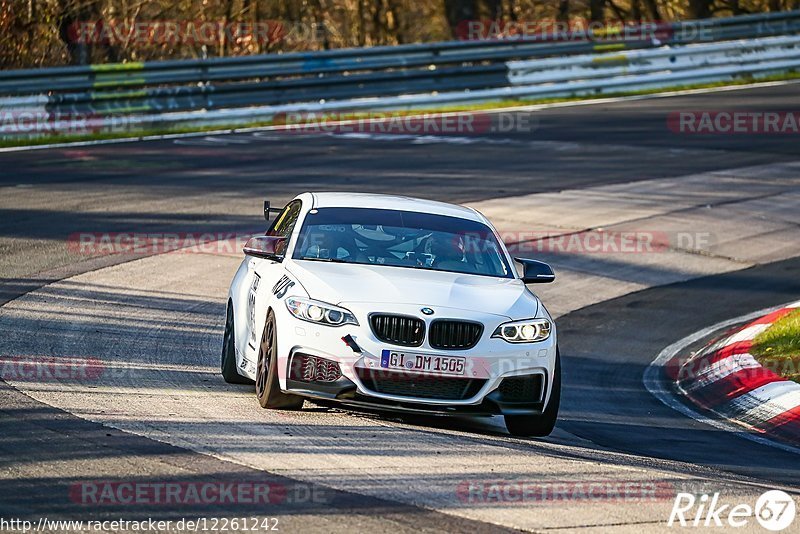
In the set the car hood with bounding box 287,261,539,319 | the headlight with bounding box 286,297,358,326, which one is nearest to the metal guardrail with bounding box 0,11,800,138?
the car hood with bounding box 287,261,539,319

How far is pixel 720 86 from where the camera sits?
31.3 meters

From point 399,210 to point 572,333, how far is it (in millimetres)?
3912

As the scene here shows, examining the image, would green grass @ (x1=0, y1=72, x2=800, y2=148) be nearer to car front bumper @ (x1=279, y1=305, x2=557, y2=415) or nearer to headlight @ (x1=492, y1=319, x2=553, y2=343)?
car front bumper @ (x1=279, y1=305, x2=557, y2=415)

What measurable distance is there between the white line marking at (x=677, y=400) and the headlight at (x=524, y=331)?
6.81ft

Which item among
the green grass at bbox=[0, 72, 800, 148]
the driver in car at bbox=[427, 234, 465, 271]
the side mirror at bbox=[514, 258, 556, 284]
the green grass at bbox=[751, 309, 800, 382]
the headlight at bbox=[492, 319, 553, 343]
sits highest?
the green grass at bbox=[0, 72, 800, 148]

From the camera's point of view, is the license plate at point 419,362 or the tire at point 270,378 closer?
the license plate at point 419,362

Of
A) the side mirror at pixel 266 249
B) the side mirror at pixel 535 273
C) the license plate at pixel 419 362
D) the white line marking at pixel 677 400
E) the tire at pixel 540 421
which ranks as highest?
the side mirror at pixel 266 249

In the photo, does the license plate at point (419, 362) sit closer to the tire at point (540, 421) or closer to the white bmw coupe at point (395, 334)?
the white bmw coupe at point (395, 334)

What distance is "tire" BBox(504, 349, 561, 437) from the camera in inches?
334

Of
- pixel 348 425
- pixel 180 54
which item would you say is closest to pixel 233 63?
pixel 180 54

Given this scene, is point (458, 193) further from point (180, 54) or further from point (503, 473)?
point (180, 54)

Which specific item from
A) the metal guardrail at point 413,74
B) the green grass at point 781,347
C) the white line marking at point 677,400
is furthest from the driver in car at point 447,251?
the metal guardrail at point 413,74

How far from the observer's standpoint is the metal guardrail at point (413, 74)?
23.6 metres

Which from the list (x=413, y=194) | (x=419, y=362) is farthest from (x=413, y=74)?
(x=419, y=362)
